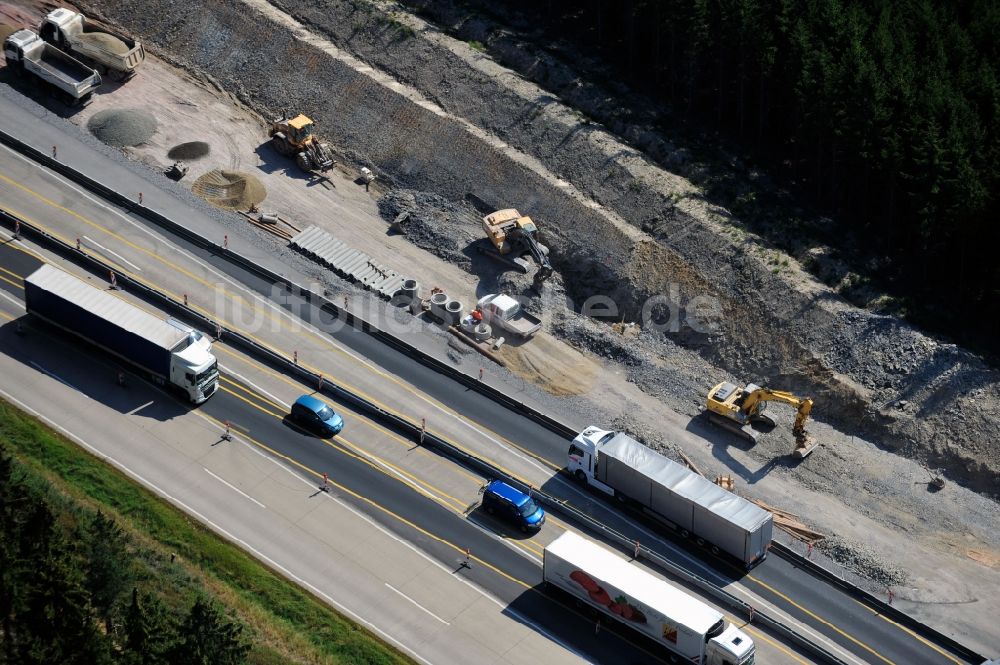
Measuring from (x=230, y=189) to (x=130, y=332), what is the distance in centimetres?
2001

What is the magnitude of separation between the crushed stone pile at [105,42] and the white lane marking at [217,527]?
34.9 m

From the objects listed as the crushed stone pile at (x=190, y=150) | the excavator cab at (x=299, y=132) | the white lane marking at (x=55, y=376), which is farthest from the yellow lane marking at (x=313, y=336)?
the excavator cab at (x=299, y=132)

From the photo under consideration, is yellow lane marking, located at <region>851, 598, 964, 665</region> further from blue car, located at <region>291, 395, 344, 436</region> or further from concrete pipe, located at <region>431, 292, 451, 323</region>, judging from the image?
concrete pipe, located at <region>431, 292, 451, 323</region>

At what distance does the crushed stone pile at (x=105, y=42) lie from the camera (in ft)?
315

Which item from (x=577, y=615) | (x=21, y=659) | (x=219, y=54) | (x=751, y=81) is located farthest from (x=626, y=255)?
(x=21, y=659)

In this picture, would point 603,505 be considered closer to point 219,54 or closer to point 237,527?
point 237,527

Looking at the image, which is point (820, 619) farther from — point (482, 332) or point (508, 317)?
point (508, 317)

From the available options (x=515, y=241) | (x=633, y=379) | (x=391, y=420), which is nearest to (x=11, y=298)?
(x=391, y=420)

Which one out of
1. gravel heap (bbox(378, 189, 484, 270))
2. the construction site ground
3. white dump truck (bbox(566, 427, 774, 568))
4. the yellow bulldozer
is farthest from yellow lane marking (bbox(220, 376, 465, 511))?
the yellow bulldozer

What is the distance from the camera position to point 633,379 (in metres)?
78.4

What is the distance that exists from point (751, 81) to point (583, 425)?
29.9 m

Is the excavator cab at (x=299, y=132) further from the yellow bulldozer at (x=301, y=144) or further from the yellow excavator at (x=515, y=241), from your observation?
the yellow excavator at (x=515, y=241)

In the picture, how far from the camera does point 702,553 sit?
217 feet

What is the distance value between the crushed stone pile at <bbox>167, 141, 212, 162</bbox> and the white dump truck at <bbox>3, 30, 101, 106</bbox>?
26.3ft
